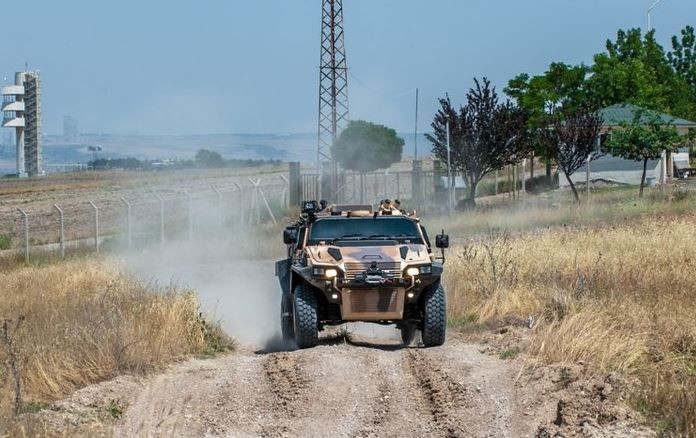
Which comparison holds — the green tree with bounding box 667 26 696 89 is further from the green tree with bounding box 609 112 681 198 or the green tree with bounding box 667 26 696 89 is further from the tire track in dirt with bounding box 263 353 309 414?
the tire track in dirt with bounding box 263 353 309 414

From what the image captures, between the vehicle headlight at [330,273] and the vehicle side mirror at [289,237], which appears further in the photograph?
the vehicle side mirror at [289,237]

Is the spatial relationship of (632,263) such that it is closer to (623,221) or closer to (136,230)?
(623,221)

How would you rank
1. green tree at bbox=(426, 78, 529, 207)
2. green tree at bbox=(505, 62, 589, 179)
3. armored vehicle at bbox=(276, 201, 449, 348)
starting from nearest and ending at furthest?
armored vehicle at bbox=(276, 201, 449, 348) < green tree at bbox=(426, 78, 529, 207) < green tree at bbox=(505, 62, 589, 179)

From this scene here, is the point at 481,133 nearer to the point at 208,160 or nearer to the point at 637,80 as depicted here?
the point at 637,80

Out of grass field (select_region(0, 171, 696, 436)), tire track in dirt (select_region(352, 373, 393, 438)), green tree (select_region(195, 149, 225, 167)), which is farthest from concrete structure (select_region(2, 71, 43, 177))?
tire track in dirt (select_region(352, 373, 393, 438))

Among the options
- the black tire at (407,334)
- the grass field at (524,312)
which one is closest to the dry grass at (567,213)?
A: the grass field at (524,312)

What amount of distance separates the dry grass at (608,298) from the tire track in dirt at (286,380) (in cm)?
278

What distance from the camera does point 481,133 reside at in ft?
147

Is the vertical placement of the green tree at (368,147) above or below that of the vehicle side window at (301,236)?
above

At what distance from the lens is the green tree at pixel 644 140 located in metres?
47.6

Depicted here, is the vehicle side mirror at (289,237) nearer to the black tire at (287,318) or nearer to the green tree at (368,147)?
the black tire at (287,318)

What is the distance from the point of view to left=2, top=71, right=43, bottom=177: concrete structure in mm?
130750

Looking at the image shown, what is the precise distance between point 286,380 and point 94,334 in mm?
2498

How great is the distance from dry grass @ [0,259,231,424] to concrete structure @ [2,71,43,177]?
113543 millimetres
